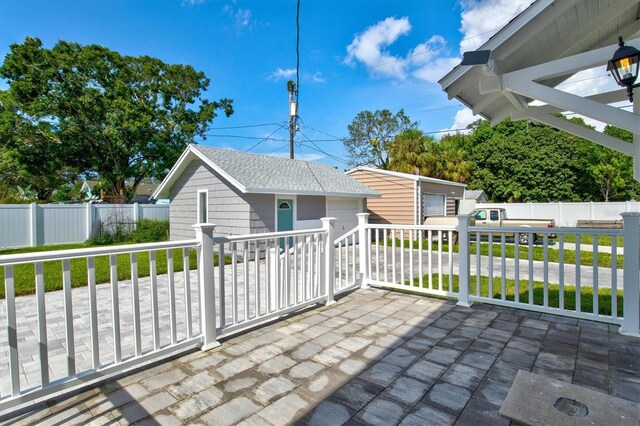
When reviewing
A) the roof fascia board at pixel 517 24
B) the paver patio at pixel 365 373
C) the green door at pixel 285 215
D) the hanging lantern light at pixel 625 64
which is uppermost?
the roof fascia board at pixel 517 24

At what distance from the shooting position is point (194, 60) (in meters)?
17.5

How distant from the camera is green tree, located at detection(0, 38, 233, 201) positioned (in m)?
14.4

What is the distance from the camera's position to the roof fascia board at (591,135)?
339 cm

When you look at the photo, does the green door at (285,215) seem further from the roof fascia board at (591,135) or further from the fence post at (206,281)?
the roof fascia board at (591,135)

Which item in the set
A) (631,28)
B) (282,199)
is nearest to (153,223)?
(282,199)

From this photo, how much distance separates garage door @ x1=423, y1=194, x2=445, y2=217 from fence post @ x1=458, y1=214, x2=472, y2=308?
390 inches

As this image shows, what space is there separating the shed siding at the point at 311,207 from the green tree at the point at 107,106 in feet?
34.4

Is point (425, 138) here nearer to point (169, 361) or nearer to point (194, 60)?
point (194, 60)

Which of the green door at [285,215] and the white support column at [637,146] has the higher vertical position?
the white support column at [637,146]

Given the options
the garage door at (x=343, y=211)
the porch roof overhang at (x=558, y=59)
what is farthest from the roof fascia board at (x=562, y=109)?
the garage door at (x=343, y=211)

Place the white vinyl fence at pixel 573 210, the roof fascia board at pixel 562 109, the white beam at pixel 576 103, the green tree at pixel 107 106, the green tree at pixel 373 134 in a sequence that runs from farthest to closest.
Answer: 1. the green tree at pixel 373 134
2. the white vinyl fence at pixel 573 210
3. the green tree at pixel 107 106
4. the roof fascia board at pixel 562 109
5. the white beam at pixel 576 103

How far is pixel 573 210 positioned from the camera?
18516mm

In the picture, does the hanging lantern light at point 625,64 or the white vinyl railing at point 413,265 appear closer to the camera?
the hanging lantern light at point 625,64

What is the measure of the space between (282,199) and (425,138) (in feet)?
37.5
